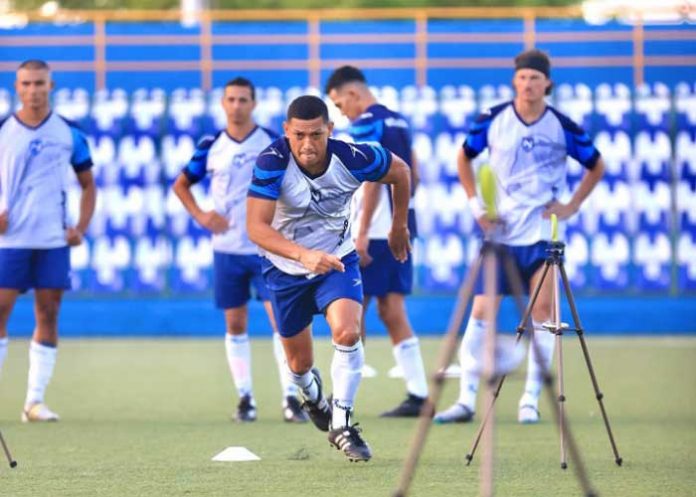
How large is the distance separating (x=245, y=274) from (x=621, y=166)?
31.4ft

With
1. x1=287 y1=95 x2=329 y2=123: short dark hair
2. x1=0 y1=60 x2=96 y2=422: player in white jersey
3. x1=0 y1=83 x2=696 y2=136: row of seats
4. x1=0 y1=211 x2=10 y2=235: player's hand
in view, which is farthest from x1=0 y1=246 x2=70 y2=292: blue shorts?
x1=0 y1=83 x2=696 y2=136: row of seats

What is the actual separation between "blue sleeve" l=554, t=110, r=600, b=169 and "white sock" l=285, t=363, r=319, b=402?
9.04 feet

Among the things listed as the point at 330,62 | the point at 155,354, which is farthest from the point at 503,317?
the point at 330,62

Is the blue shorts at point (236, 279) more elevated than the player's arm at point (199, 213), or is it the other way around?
the player's arm at point (199, 213)

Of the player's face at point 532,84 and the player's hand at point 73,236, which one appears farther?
the player's hand at point 73,236

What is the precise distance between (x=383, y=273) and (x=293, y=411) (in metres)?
1.23

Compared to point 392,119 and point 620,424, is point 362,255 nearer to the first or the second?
point 392,119

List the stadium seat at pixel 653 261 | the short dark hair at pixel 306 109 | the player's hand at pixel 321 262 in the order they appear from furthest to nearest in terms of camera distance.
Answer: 1. the stadium seat at pixel 653 261
2. the short dark hair at pixel 306 109
3. the player's hand at pixel 321 262

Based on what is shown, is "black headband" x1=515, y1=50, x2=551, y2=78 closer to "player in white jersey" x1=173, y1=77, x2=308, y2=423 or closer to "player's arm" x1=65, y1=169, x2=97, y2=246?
"player in white jersey" x1=173, y1=77, x2=308, y2=423

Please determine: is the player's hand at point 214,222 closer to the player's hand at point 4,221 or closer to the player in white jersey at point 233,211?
the player in white jersey at point 233,211

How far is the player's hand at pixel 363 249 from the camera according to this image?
1128 cm

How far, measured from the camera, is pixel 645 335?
19172 millimetres

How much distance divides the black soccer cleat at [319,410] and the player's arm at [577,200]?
2295 millimetres

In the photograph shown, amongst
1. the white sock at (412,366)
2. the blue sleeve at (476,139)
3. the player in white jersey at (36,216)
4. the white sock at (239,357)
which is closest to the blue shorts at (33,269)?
the player in white jersey at (36,216)
